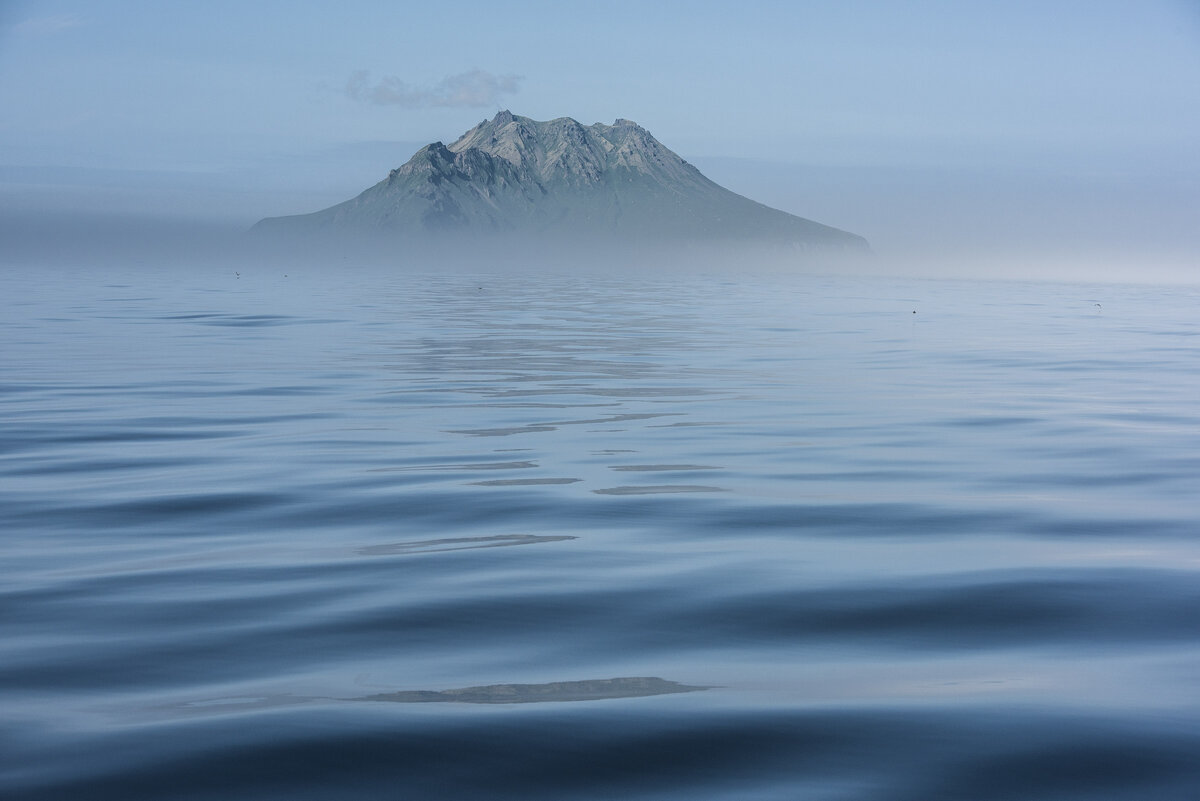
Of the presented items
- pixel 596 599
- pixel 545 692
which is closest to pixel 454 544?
pixel 596 599

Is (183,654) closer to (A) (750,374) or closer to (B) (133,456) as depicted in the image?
(B) (133,456)

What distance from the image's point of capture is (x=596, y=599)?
23.7 ft

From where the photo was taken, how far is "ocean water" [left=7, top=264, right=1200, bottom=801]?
4.59m

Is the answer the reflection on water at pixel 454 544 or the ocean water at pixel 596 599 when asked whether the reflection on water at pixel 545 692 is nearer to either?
the ocean water at pixel 596 599

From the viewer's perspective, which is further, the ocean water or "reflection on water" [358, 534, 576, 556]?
"reflection on water" [358, 534, 576, 556]

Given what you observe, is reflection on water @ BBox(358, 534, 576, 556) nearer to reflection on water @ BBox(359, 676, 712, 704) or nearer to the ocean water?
the ocean water

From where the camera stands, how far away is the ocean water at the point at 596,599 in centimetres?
459

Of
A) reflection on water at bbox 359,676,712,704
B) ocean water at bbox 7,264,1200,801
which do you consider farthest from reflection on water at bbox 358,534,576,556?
reflection on water at bbox 359,676,712,704

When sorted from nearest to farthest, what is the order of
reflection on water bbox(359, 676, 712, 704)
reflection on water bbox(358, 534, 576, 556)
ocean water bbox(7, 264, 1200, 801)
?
ocean water bbox(7, 264, 1200, 801) → reflection on water bbox(359, 676, 712, 704) → reflection on water bbox(358, 534, 576, 556)

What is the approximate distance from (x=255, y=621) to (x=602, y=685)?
7.49ft

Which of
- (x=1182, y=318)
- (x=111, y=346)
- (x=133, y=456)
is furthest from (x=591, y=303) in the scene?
(x=133, y=456)

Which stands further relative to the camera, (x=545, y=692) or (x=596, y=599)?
(x=596, y=599)

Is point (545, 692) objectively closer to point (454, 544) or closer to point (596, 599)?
point (596, 599)

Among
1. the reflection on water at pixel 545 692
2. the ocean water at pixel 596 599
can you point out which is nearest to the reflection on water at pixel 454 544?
the ocean water at pixel 596 599
